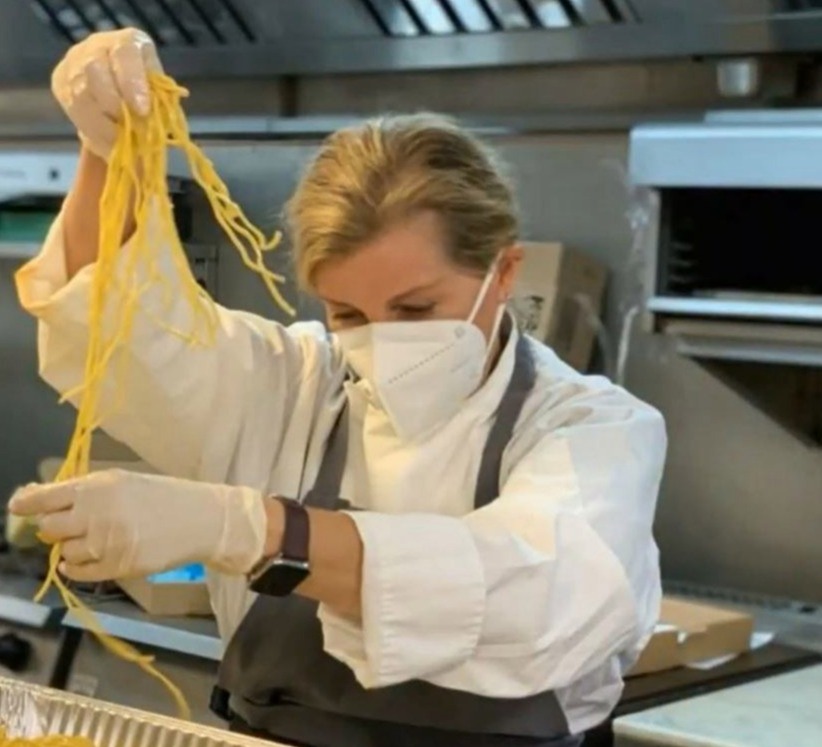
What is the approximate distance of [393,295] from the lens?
1347mm

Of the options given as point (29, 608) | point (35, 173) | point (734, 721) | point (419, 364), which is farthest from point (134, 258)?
point (35, 173)

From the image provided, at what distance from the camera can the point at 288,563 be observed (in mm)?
1151

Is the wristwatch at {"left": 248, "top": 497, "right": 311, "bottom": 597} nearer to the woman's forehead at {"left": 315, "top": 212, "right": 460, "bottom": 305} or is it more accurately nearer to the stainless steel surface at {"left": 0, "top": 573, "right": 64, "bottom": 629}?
the woman's forehead at {"left": 315, "top": 212, "right": 460, "bottom": 305}

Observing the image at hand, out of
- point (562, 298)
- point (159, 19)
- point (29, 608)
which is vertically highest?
point (159, 19)

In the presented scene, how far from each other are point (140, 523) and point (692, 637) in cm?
83

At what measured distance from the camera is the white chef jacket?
120 centimetres

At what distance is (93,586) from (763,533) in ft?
2.81

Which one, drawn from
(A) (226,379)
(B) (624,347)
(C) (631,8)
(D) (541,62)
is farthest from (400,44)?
(A) (226,379)

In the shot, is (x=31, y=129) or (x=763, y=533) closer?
(x=763, y=533)

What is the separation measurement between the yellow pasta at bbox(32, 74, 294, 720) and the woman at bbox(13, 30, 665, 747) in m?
0.02

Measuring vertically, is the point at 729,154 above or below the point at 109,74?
below

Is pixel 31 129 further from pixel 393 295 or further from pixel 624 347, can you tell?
pixel 393 295

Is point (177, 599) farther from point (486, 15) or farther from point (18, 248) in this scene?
point (486, 15)

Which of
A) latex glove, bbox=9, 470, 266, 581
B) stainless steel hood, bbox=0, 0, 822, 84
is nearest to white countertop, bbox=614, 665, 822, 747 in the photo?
latex glove, bbox=9, 470, 266, 581
